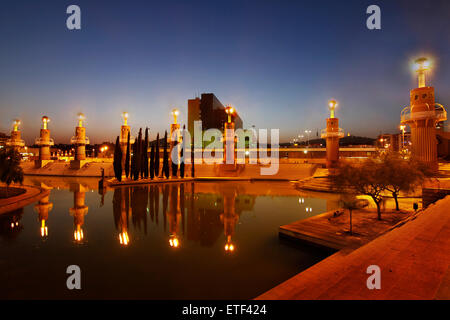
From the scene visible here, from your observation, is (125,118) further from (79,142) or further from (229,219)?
(229,219)

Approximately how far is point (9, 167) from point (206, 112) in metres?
80.5

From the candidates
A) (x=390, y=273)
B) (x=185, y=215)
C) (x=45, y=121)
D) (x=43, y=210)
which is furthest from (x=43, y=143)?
(x=390, y=273)

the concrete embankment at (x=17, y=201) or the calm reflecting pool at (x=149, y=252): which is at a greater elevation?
the concrete embankment at (x=17, y=201)

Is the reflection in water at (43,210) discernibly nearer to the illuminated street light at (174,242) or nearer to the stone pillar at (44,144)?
the illuminated street light at (174,242)

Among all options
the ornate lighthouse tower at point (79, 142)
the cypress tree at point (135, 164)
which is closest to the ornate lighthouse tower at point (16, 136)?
the ornate lighthouse tower at point (79, 142)

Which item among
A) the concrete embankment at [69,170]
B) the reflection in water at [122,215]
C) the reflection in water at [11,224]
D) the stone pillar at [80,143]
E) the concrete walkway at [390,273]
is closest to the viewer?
the concrete walkway at [390,273]

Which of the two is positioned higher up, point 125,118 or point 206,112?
point 206,112

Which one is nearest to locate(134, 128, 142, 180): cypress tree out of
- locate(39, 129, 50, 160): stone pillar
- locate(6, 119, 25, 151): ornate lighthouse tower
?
locate(39, 129, 50, 160): stone pillar

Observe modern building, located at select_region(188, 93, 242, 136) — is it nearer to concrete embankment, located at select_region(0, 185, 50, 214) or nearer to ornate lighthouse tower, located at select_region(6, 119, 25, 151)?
ornate lighthouse tower, located at select_region(6, 119, 25, 151)

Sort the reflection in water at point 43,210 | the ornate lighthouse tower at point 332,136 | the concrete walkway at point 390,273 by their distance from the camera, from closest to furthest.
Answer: the concrete walkway at point 390,273
the reflection in water at point 43,210
the ornate lighthouse tower at point 332,136

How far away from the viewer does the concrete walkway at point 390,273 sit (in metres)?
3.67

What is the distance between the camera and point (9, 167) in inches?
610

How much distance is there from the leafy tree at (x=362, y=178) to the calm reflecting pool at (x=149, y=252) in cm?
292
